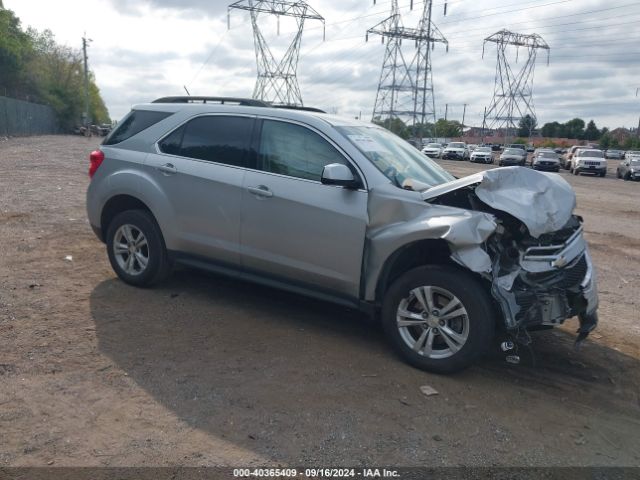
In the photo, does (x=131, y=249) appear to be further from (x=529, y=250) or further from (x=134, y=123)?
(x=529, y=250)

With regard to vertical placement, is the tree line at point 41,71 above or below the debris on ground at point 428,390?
above

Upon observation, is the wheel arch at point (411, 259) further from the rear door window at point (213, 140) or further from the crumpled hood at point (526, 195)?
the rear door window at point (213, 140)

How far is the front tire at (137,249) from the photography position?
5607 millimetres

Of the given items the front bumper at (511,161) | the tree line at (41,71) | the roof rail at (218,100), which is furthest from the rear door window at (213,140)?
the tree line at (41,71)

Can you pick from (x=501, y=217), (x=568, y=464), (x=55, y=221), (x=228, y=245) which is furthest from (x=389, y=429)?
(x=55, y=221)

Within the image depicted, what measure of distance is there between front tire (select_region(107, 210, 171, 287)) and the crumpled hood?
8.68 ft

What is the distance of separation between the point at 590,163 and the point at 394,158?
118 feet

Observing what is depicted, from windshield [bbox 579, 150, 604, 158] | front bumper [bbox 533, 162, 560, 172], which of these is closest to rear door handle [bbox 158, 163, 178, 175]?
windshield [bbox 579, 150, 604, 158]

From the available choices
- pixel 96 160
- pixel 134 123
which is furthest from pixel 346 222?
pixel 96 160

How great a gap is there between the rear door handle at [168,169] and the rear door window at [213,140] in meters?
0.15

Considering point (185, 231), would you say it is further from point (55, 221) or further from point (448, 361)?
point (55, 221)

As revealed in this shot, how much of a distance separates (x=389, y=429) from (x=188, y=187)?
2.95 metres

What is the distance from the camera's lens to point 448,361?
13.8ft

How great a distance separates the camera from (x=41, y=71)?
71062 mm
